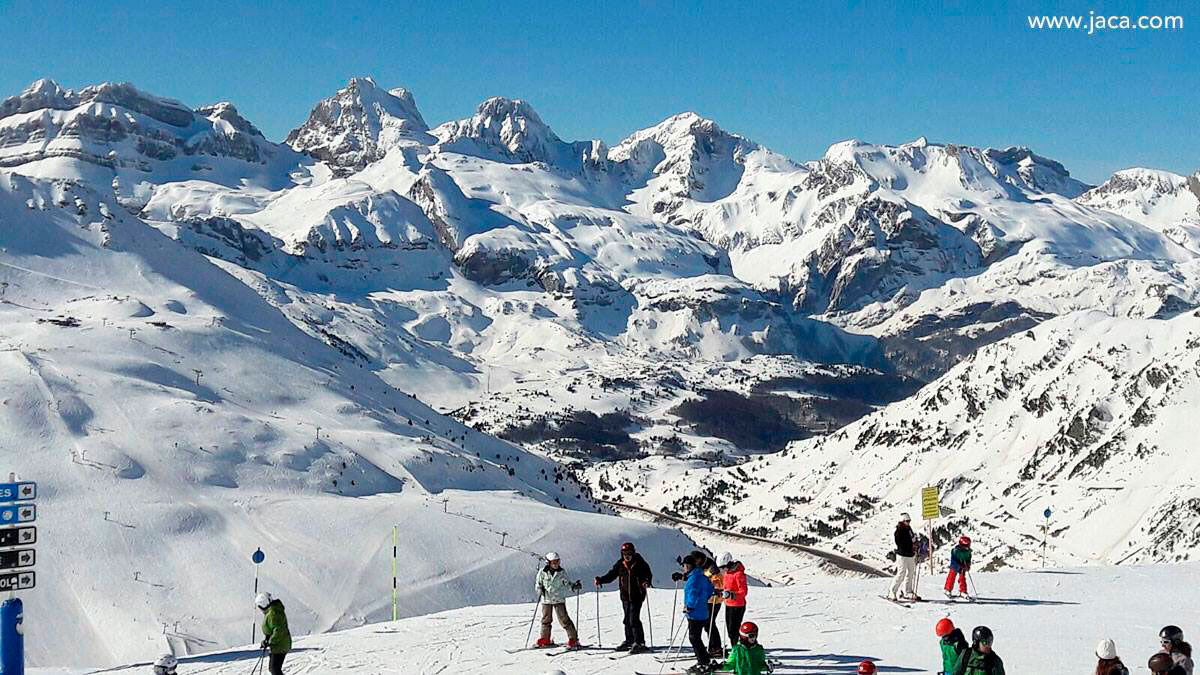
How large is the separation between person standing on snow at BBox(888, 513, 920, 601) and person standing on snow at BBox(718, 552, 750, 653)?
33.5 ft

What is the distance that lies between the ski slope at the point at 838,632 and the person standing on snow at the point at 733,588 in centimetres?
224

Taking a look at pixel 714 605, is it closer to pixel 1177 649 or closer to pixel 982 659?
pixel 982 659

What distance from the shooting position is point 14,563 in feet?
94.7

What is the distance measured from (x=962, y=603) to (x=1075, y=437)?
96.0m

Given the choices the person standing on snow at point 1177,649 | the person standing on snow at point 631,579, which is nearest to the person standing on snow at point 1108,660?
the person standing on snow at point 1177,649

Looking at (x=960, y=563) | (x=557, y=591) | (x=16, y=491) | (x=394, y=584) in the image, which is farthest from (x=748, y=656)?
(x=394, y=584)

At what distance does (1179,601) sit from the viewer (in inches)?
1474

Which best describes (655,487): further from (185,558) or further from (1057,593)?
(1057,593)

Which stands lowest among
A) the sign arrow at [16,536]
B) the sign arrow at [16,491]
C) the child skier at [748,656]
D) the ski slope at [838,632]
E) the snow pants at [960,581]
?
the ski slope at [838,632]

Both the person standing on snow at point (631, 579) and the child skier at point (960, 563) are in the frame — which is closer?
the person standing on snow at point (631, 579)

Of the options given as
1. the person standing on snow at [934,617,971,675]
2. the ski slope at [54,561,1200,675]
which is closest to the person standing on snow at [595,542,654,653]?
the ski slope at [54,561,1200,675]

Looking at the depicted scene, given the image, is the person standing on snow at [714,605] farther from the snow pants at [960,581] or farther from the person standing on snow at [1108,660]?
the snow pants at [960,581]

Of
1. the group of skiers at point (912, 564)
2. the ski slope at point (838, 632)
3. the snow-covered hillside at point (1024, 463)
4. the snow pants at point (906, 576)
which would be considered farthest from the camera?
the snow-covered hillside at point (1024, 463)

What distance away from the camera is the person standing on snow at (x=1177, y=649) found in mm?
19734
